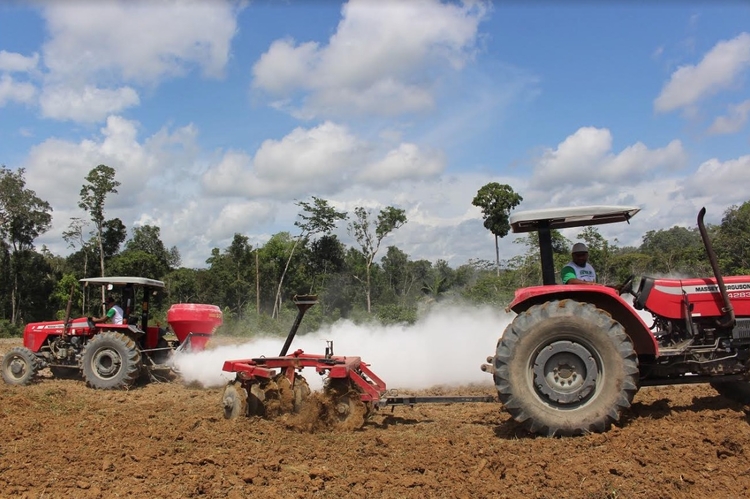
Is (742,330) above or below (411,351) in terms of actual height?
above

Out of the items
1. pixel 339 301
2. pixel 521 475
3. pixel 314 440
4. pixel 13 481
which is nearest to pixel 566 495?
pixel 521 475

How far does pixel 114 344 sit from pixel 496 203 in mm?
16151

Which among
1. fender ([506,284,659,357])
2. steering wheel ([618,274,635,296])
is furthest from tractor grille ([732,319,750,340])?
steering wheel ([618,274,635,296])

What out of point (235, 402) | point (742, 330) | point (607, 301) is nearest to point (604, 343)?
point (607, 301)

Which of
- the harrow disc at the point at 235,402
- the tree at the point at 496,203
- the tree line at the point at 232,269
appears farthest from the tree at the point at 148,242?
the harrow disc at the point at 235,402

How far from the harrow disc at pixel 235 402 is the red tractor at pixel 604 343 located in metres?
2.99

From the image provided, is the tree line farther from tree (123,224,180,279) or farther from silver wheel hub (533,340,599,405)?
silver wheel hub (533,340,599,405)

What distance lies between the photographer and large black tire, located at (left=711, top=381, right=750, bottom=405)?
234 inches

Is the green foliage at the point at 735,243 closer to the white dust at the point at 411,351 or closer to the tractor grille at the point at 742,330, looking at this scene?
the white dust at the point at 411,351

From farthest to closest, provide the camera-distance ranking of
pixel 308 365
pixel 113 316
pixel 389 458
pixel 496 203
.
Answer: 1. pixel 496 203
2. pixel 113 316
3. pixel 308 365
4. pixel 389 458

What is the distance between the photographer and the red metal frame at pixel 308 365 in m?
6.70

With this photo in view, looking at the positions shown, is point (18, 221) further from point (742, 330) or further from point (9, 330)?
point (742, 330)

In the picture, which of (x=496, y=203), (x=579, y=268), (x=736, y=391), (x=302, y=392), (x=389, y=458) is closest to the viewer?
(x=389, y=458)

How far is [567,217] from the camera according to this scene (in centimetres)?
586
